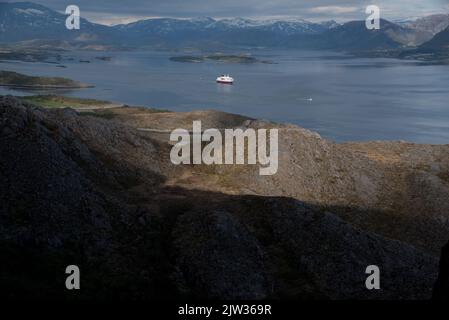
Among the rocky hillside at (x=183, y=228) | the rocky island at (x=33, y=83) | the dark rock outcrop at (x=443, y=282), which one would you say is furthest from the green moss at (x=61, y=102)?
the dark rock outcrop at (x=443, y=282)

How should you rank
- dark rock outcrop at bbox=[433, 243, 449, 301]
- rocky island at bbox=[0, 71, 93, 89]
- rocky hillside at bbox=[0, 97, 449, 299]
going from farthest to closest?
rocky island at bbox=[0, 71, 93, 89]
rocky hillside at bbox=[0, 97, 449, 299]
dark rock outcrop at bbox=[433, 243, 449, 301]

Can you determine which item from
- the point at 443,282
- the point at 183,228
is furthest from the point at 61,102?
the point at 443,282

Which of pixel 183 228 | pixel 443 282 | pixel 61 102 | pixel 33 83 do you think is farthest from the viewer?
pixel 33 83

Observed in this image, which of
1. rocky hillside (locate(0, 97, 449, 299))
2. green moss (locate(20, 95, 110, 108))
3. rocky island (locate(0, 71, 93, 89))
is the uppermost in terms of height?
rocky island (locate(0, 71, 93, 89))

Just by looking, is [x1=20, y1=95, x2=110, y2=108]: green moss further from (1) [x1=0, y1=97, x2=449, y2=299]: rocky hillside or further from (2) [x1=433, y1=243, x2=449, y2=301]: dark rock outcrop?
(2) [x1=433, y1=243, x2=449, y2=301]: dark rock outcrop

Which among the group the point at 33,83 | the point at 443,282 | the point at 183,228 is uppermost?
the point at 33,83

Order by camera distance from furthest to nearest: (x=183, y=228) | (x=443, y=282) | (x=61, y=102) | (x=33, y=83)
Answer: (x=33, y=83), (x=61, y=102), (x=183, y=228), (x=443, y=282)

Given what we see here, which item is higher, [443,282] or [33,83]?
[33,83]

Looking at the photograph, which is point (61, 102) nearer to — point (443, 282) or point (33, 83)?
point (33, 83)

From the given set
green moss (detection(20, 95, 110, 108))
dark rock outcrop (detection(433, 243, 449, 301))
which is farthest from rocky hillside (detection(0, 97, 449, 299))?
green moss (detection(20, 95, 110, 108))
